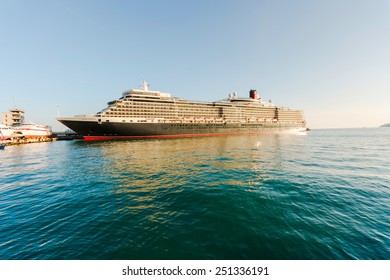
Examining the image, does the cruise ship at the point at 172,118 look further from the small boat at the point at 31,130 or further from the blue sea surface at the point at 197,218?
the blue sea surface at the point at 197,218

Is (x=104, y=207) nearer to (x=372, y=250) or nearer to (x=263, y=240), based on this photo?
(x=263, y=240)

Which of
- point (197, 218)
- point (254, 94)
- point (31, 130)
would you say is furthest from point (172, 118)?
point (31, 130)

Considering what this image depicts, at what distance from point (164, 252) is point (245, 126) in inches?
3063

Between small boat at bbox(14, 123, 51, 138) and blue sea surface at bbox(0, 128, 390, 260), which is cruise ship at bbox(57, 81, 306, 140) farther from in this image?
blue sea surface at bbox(0, 128, 390, 260)

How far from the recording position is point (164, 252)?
17.0 feet

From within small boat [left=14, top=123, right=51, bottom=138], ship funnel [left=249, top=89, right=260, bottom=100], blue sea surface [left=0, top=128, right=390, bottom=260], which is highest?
ship funnel [left=249, top=89, right=260, bottom=100]

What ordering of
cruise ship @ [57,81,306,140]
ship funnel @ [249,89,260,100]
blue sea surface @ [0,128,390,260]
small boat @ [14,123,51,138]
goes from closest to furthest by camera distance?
blue sea surface @ [0,128,390,260], cruise ship @ [57,81,306,140], small boat @ [14,123,51,138], ship funnel @ [249,89,260,100]

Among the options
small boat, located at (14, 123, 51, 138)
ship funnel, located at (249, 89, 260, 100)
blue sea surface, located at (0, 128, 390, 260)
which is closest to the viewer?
blue sea surface, located at (0, 128, 390, 260)

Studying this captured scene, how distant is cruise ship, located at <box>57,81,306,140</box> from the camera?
1975 inches

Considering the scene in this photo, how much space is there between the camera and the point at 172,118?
61938 millimetres

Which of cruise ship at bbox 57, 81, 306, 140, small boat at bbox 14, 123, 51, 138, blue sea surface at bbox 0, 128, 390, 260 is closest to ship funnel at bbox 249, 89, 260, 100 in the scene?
cruise ship at bbox 57, 81, 306, 140

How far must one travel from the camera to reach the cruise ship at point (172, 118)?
5016 cm

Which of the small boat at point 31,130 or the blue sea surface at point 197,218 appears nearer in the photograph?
the blue sea surface at point 197,218

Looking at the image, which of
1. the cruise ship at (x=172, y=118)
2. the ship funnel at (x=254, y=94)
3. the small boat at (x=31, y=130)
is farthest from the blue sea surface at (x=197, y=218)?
the ship funnel at (x=254, y=94)
